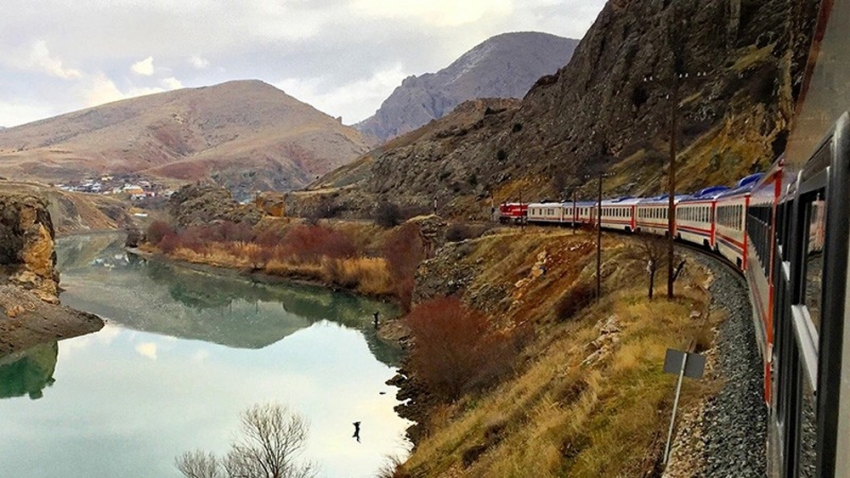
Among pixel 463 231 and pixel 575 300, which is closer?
pixel 575 300

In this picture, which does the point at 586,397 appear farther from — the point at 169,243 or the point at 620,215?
the point at 169,243

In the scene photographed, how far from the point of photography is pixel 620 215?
35.7m

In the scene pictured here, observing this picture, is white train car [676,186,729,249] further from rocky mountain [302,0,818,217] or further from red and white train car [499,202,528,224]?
red and white train car [499,202,528,224]

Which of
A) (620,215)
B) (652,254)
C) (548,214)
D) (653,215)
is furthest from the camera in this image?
(548,214)

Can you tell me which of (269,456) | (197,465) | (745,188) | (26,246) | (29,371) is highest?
(745,188)

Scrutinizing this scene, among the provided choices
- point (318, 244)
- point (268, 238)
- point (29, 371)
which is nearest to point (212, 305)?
point (318, 244)

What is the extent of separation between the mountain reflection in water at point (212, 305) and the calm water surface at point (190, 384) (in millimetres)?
235

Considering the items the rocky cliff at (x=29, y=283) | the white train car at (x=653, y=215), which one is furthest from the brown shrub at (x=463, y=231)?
the rocky cliff at (x=29, y=283)

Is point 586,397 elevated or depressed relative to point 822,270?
depressed

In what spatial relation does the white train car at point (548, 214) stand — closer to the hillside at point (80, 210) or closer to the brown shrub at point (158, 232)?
the brown shrub at point (158, 232)

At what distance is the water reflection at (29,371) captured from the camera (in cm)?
3605

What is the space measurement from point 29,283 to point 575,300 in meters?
55.4

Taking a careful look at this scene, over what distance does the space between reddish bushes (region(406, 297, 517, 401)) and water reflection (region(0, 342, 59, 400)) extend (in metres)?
22.6

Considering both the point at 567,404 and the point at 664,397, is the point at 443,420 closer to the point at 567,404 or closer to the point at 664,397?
the point at 567,404
